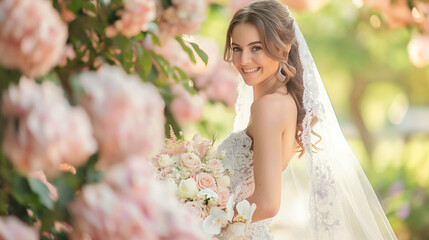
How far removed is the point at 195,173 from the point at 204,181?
0.06 meters

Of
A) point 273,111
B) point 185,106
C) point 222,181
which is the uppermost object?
point 185,106

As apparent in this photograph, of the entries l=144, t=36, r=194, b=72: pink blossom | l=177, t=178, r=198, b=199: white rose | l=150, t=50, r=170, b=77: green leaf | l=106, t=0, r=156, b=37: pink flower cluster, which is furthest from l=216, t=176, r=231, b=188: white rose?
l=106, t=0, r=156, b=37: pink flower cluster

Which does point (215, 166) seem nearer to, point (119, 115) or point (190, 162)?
point (190, 162)

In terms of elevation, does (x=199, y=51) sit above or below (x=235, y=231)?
above

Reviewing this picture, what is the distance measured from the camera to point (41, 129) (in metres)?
0.72

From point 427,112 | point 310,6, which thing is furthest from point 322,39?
point 310,6

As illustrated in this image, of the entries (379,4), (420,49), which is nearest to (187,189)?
(379,4)

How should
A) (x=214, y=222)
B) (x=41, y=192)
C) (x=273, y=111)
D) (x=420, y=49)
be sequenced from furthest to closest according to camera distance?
(x=420, y=49), (x=273, y=111), (x=214, y=222), (x=41, y=192)

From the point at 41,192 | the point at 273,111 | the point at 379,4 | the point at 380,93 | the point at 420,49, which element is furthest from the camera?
the point at 380,93

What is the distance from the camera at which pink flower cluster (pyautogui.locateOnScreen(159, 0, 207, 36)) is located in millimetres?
985

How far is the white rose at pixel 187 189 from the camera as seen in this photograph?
1793 mm

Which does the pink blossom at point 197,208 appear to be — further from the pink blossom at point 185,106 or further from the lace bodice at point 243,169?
the pink blossom at point 185,106

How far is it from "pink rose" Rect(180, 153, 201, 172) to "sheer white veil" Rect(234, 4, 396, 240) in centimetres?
41

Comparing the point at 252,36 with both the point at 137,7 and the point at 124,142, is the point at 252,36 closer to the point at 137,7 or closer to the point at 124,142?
the point at 137,7
